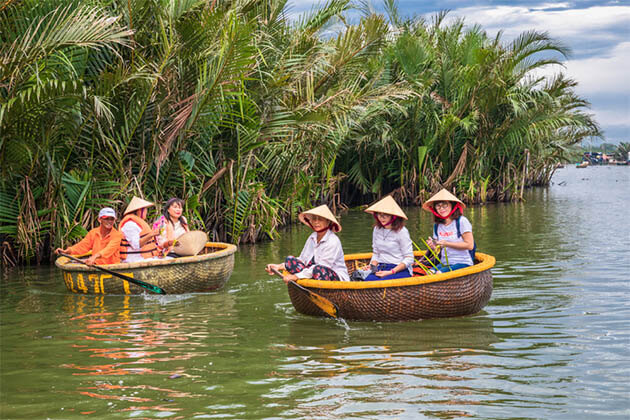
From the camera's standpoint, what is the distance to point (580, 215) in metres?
20.7

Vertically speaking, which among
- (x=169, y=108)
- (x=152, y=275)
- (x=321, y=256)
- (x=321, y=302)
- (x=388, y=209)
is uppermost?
(x=169, y=108)

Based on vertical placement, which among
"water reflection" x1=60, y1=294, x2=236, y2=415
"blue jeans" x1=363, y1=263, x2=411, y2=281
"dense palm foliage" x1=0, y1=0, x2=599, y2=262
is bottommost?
"water reflection" x1=60, y1=294, x2=236, y2=415

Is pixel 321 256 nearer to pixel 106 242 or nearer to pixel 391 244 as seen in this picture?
pixel 391 244

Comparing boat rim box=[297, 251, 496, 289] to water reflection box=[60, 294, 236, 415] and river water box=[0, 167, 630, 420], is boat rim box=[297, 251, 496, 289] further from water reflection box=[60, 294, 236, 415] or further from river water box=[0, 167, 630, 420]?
water reflection box=[60, 294, 236, 415]

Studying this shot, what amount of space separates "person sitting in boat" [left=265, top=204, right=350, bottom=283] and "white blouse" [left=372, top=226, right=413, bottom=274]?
0.45m

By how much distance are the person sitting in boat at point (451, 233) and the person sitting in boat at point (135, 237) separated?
3897 mm

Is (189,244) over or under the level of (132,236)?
under

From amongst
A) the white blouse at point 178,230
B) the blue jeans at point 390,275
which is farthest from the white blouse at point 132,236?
the blue jeans at point 390,275

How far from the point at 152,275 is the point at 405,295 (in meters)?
3.55

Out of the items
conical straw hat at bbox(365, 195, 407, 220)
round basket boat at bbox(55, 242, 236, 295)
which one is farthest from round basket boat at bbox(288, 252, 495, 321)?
round basket boat at bbox(55, 242, 236, 295)

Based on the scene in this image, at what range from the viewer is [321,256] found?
26.5 ft

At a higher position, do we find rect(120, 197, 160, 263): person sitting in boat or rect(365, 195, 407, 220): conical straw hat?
rect(365, 195, 407, 220): conical straw hat

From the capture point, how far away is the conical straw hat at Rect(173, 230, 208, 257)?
397 inches

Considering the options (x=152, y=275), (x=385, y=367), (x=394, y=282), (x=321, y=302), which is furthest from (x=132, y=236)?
(x=385, y=367)
